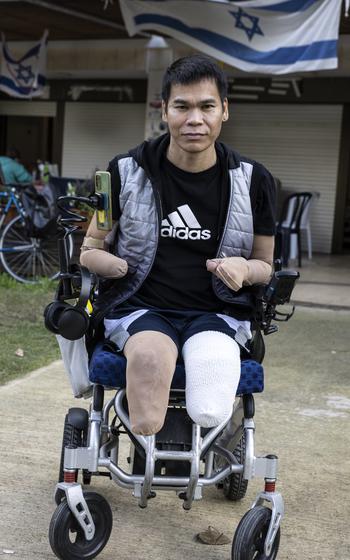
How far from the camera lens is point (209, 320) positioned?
2.75m

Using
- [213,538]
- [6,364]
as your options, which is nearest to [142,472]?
[213,538]

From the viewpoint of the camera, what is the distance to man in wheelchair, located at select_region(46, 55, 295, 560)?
247cm

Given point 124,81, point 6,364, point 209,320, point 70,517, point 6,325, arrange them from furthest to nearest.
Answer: point 124,81
point 6,325
point 6,364
point 209,320
point 70,517

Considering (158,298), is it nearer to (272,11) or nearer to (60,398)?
(60,398)

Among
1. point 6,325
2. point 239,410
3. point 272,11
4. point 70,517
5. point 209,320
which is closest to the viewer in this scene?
point 70,517

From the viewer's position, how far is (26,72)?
11.4 meters

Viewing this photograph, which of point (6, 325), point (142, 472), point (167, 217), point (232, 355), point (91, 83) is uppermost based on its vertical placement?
point (91, 83)

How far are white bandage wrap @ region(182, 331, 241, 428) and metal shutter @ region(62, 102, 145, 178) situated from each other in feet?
38.5

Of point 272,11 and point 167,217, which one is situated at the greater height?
point 272,11

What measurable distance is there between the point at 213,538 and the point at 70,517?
62cm

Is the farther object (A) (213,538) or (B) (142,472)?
(A) (213,538)

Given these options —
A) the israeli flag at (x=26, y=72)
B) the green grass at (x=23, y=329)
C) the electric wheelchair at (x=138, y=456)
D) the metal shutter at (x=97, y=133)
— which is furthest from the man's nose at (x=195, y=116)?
the metal shutter at (x=97, y=133)

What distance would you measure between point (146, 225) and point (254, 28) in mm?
5767

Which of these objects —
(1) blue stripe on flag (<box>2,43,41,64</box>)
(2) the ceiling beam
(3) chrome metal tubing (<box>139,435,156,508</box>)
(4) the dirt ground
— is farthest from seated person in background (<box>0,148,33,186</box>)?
(3) chrome metal tubing (<box>139,435,156,508</box>)
